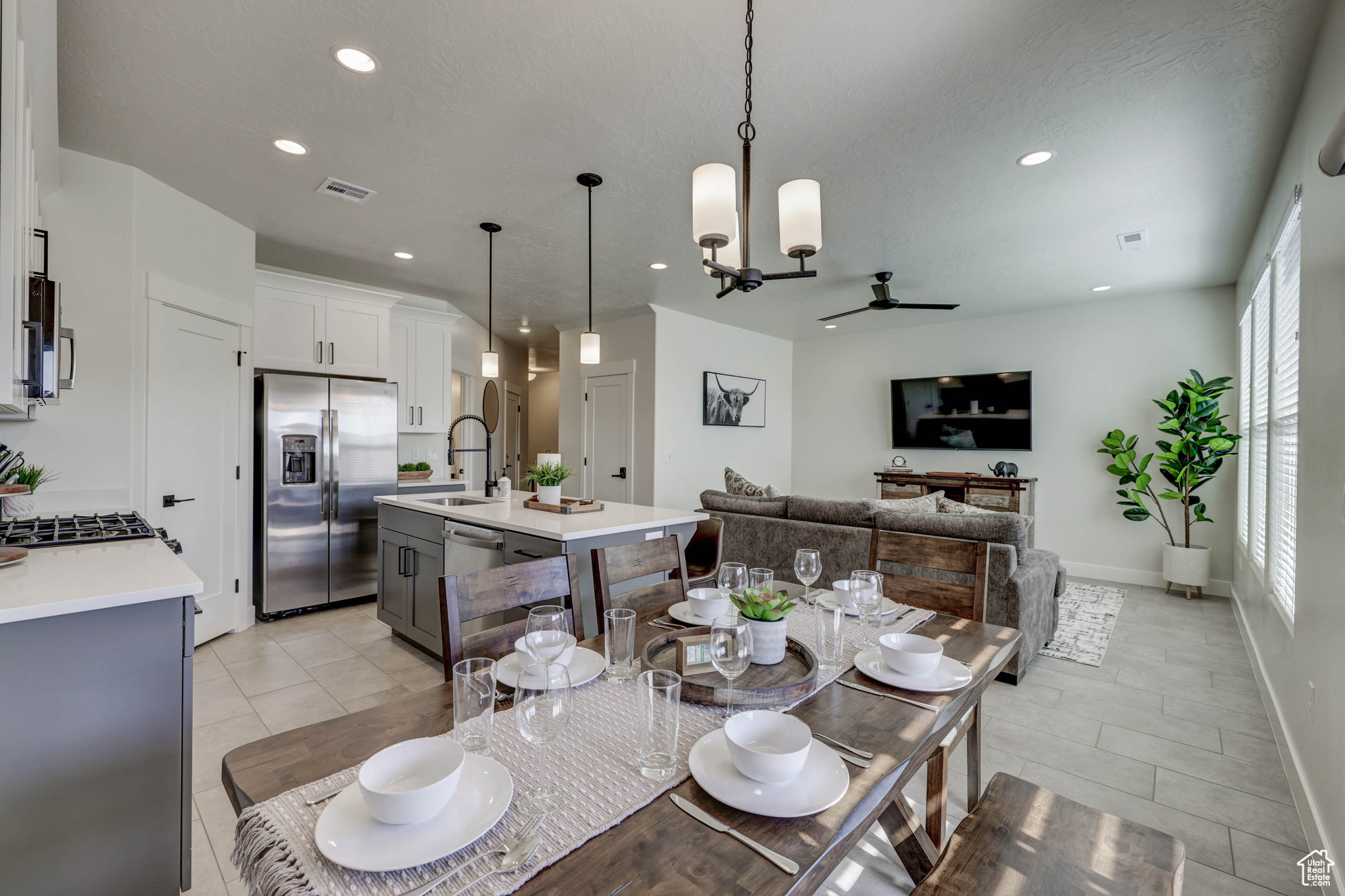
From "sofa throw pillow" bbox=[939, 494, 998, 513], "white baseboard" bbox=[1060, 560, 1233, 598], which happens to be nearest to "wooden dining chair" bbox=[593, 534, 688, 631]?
"sofa throw pillow" bbox=[939, 494, 998, 513]

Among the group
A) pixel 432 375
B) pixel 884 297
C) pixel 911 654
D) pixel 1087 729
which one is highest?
pixel 884 297

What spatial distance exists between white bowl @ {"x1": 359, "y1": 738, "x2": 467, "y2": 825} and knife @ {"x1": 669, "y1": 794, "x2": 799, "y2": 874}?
1.01 ft

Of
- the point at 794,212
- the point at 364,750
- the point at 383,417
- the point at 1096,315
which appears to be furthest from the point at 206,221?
the point at 1096,315

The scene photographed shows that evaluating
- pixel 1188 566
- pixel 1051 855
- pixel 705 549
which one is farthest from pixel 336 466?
pixel 1188 566

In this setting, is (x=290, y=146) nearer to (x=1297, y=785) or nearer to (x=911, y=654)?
(x=911, y=654)

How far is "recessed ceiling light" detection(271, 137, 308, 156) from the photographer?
260 centimetres

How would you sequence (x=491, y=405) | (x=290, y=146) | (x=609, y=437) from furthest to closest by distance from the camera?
(x=491, y=405) → (x=609, y=437) → (x=290, y=146)

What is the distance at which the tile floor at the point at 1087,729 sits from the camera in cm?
175

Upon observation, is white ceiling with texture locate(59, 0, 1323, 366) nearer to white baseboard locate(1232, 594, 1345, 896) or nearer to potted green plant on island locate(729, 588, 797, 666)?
potted green plant on island locate(729, 588, 797, 666)

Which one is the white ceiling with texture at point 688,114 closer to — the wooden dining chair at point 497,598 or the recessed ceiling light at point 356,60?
the recessed ceiling light at point 356,60

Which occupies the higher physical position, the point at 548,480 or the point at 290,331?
the point at 290,331

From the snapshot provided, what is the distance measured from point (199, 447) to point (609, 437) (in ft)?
10.9

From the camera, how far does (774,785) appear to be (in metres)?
0.85

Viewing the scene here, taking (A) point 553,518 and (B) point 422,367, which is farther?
(B) point 422,367
